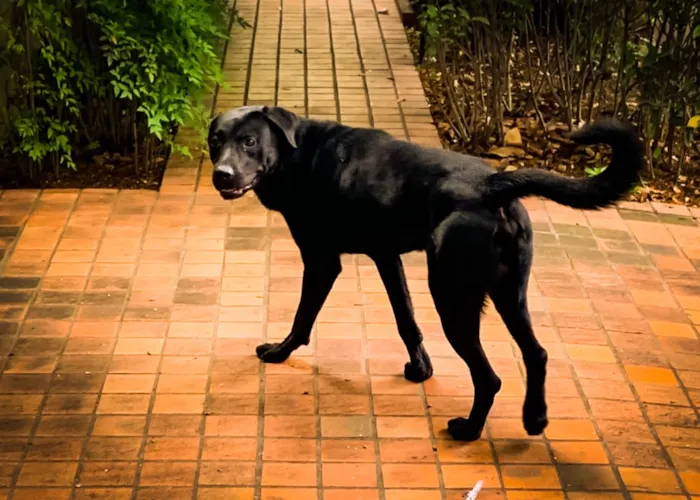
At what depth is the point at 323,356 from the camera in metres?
3.79

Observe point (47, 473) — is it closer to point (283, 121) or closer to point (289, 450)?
point (289, 450)

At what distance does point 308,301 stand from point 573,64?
10.7 ft

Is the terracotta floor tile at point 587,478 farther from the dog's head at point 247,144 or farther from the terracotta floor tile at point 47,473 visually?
the terracotta floor tile at point 47,473

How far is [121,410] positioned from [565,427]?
5.55 feet

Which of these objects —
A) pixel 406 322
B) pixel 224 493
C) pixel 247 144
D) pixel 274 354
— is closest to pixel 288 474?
pixel 224 493

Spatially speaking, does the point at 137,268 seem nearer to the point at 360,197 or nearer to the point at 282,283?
the point at 282,283

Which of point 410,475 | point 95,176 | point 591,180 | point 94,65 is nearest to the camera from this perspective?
point 591,180

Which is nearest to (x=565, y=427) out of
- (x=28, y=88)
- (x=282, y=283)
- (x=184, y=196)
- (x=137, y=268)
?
(x=282, y=283)

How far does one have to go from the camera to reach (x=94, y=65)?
5.21 metres

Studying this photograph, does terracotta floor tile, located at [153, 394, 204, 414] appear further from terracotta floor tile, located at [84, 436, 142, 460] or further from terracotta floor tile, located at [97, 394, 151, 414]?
terracotta floor tile, located at [84, 436, 142, 460]

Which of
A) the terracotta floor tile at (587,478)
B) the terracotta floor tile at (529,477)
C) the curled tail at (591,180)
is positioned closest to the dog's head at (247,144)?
the curled tail at (591,180)

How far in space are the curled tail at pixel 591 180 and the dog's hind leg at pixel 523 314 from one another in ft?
0.57

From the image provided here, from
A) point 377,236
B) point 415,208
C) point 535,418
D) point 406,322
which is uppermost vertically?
point 415,208

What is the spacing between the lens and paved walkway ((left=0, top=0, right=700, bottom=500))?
3.12m
